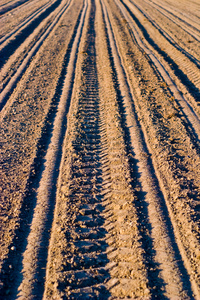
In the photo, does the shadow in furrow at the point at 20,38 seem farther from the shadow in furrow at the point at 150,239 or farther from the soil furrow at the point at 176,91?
the shadow in furrow at the point at 150,239

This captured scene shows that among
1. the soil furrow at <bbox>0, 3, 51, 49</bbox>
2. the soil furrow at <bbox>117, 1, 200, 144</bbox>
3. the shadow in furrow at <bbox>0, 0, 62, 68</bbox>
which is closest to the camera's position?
the soil furrow at <bbox>117, 1, 200, 144</bbox>

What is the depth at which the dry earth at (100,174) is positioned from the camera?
4445 mm

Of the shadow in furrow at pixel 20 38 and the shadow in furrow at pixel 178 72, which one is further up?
the shadow in furrow at pixel 20 38

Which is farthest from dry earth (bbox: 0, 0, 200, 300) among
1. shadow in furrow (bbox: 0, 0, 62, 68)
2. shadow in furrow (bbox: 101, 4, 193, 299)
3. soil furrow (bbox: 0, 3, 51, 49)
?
soil furrow (bbox: 0, 3, 51, 49)

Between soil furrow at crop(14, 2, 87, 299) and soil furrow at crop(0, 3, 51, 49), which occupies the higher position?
soil furrow at crop(0, 3, 51, 49)

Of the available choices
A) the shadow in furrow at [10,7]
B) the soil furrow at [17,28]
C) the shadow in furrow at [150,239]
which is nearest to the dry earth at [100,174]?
the shadow in furrow at [150,239]

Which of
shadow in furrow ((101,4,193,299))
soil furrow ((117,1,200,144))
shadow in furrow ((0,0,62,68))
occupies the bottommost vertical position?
shadow in furrow ((101,4,193,299))

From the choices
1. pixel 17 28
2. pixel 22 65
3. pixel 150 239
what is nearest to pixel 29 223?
pixel 150 239

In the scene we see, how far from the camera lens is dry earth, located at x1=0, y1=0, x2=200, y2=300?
175 inches

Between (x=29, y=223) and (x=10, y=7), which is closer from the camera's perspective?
(x=29, y=223)

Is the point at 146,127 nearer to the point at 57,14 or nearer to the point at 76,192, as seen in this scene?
the point at 76,192

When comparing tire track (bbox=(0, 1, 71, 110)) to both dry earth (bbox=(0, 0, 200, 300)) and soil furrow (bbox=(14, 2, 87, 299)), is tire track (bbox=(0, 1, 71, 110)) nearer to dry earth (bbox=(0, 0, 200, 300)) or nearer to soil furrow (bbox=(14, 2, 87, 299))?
dry earth (bbox=(0, 0, 200, 300))

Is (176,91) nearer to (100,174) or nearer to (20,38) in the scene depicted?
(100,174)

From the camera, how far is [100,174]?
6680mm
